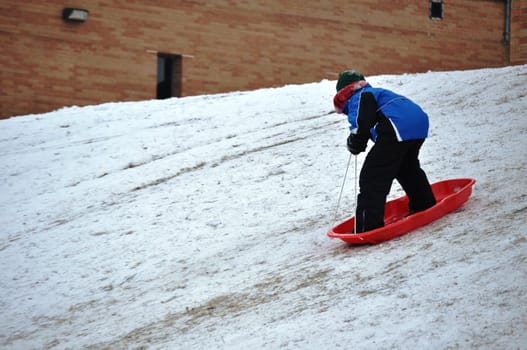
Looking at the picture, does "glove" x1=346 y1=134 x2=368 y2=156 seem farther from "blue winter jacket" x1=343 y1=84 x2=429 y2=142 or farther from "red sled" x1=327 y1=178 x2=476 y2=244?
"red sled" x1=327 y1=178 x2=476 y2=244

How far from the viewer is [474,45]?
27.5m

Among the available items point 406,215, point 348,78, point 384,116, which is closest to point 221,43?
point 406,215

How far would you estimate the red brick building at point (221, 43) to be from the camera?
21250 mm

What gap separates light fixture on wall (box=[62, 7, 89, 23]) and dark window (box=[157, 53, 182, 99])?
8.66 ft

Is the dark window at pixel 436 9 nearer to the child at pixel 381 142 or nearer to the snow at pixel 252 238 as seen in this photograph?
the snow at pixel 252 238

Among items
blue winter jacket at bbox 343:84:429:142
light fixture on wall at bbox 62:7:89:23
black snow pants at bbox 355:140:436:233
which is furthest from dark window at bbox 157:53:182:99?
black snow pants at bbox 355:140:436:233

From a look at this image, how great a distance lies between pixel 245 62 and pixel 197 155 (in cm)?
1182

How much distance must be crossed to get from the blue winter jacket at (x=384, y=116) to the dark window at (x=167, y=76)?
52.3ft

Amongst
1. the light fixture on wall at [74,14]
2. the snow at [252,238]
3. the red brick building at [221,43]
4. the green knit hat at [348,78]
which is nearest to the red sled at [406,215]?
the snow at [252,238]

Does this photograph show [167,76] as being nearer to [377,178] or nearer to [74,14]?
[74,14]

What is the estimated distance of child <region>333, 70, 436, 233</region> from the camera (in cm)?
770

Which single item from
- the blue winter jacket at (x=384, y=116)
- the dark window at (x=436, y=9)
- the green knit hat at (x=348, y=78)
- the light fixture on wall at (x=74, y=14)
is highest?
the dark window at (x=436, y=9)

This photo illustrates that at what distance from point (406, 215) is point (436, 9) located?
19890 millimetres

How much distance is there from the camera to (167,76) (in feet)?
78.3
